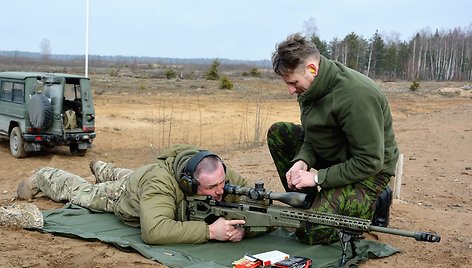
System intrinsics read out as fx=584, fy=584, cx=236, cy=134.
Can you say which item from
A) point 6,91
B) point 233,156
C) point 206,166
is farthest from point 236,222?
point 6,91

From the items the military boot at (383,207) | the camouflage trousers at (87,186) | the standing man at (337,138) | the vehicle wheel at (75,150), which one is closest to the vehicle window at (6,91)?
the vehicle wheel at (75,150)

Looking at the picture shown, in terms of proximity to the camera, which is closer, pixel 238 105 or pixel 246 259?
pixel 246 259

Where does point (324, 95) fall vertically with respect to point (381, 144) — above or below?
above

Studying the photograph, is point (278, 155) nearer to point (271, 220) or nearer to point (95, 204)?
point (271, 220)

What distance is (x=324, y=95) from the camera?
4.60 meters

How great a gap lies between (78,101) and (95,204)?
23.4 ft

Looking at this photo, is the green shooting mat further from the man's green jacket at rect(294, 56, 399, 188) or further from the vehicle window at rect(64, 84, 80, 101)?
the vehicle window at rect(64, 84, 80, 101)

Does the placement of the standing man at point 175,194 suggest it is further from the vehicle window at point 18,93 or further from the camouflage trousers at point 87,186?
the vehicle window at point 18,93

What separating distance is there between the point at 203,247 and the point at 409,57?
6434cm

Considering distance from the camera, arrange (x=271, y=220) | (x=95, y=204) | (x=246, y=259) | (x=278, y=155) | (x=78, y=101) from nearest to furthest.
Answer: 1. (x=246, y=259)
2. (x=271, y=220)
3. (x=278, y=155)
4. (x=95, y=204)
5. (x=78, y=101)

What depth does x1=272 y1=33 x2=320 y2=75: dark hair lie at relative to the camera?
4340mm

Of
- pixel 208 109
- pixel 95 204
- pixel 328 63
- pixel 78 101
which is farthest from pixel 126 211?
pixel 208 109

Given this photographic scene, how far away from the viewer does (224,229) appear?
4.78 metres

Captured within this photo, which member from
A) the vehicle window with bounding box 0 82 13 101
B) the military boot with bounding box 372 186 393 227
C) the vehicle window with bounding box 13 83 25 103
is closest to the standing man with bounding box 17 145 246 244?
the military boot with bounding box 372 186 393 227
